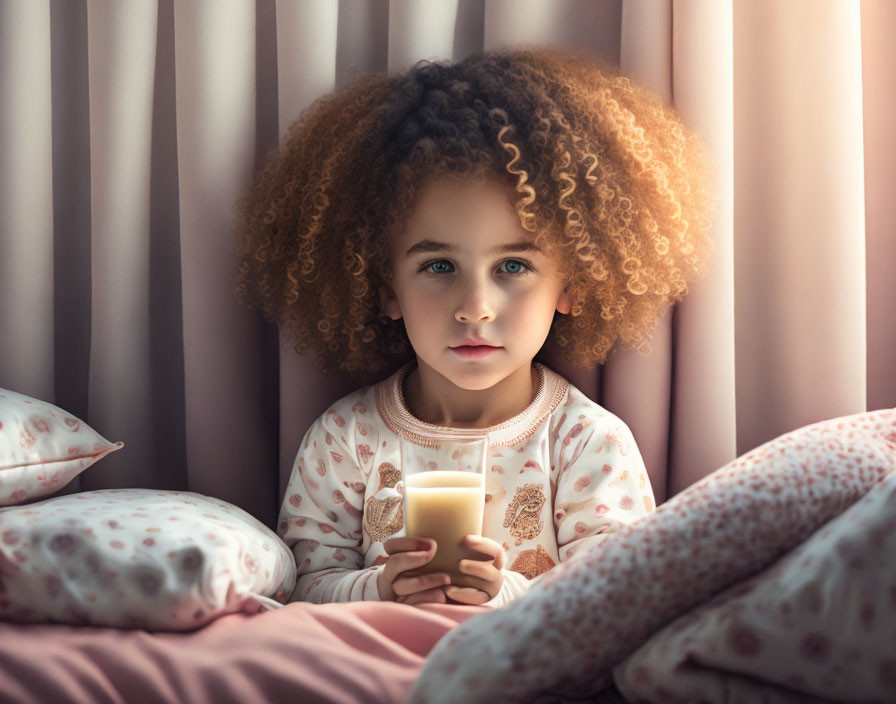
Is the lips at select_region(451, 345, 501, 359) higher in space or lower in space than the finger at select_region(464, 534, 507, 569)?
higher

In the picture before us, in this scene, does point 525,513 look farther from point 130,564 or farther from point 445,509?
point 130,564

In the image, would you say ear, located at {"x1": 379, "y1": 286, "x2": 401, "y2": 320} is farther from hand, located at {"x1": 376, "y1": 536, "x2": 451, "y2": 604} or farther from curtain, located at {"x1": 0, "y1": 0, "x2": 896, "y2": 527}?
hand, located at {"x1": 376, "y1": 536, "x2": 451, "y2": 604}

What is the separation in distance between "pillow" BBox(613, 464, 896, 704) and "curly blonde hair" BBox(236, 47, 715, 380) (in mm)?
601

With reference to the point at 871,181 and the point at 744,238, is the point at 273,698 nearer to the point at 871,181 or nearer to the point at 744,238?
the point at 744,238

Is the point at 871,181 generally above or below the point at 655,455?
above

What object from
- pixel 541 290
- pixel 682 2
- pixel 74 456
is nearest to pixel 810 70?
pixel 682 2

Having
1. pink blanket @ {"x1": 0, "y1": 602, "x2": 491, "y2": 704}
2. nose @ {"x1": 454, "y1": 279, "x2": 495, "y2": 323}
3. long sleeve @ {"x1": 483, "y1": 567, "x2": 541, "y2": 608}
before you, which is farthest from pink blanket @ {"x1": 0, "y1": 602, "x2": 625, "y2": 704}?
nose @ {"x1": 454, "y1": 279, "x2": 495, "y2": 323}

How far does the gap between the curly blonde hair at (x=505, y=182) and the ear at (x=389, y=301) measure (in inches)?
0.7

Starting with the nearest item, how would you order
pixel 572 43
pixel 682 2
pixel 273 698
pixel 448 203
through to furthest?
pixel 273 698
pixel 448 203
pixel 682 2
pixel 572 43

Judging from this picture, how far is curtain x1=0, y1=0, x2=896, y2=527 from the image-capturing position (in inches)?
52.4

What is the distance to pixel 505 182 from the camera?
121cm

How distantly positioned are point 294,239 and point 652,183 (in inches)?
21.2

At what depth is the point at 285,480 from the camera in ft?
4.87

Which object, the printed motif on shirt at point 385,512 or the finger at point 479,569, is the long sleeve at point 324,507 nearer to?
the printed motif on shirt at point 385,512
